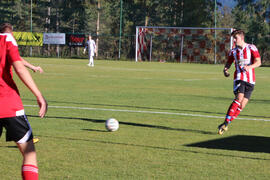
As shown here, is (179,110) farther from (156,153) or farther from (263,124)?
(156,153)

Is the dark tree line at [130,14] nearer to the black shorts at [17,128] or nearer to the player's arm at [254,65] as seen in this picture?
the player's arm at [254,65]

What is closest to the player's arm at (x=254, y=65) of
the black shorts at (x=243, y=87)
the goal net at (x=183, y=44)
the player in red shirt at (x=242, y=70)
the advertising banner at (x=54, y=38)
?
the player in red shirt at (x=242, y=70)

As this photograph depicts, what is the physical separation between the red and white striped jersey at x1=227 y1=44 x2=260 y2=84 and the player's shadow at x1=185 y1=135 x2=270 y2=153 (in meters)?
1.38

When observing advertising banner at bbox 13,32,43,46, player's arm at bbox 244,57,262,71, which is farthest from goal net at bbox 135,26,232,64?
player's arm at bbox 244,57,262,71

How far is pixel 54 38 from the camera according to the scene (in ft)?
193

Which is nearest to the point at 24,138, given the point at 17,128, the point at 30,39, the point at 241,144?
the point at 17,128

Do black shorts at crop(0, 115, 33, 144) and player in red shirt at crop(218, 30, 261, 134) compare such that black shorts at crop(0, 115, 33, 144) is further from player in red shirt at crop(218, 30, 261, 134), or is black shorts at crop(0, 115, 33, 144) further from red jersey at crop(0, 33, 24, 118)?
player in red shirt at crop(218, 30, 261, 134)

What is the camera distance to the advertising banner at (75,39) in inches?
2275

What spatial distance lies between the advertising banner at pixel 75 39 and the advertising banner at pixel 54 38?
549mm

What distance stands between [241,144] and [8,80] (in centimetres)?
512

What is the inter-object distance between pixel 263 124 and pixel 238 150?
3310 millimetres

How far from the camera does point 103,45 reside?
6066 cm

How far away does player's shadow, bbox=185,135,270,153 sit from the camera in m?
8.66

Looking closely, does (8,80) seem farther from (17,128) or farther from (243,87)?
(243,87)
